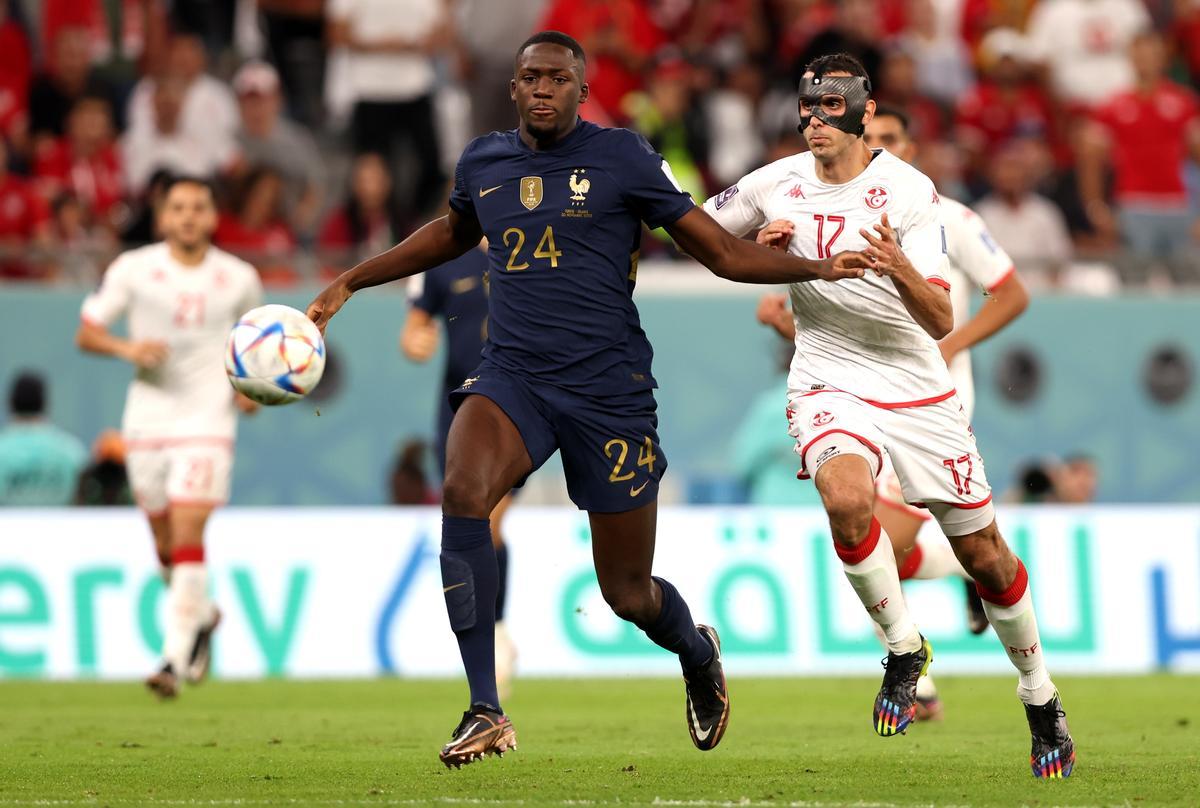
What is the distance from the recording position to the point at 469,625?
755 centimetres

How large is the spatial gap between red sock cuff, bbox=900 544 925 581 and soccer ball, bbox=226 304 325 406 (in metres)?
3.73

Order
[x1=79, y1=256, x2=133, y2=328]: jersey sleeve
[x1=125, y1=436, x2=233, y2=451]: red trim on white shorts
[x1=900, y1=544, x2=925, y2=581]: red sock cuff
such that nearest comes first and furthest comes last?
[x1=900, y1=544, x2=925, y2=581]: red sock cuff, [x1=125, y1=436, x2=233, y2=451]: red trim on white shorts, [x1=79, y1=256, x2=133, y2=328]: jersey sleeve

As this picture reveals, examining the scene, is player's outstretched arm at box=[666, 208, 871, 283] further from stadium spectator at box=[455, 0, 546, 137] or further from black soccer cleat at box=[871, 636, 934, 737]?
stadium spectator at box=[455, 0, 546, 137]

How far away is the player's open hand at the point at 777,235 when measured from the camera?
25.8 feet

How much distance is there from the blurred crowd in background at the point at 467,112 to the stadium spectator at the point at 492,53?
0.8 inches

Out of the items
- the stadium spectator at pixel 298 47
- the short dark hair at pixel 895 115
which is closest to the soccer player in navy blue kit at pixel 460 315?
the short dark hair at pixel 895 115

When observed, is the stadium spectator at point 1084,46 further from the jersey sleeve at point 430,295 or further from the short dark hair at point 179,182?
the short dark hair at point 179,182

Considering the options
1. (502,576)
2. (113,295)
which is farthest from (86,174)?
(502,576)

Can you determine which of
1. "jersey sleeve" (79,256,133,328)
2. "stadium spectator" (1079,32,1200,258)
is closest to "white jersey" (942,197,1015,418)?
"jersey sleeve" (79,256,133,328)

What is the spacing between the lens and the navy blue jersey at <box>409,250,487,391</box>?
11.7 m

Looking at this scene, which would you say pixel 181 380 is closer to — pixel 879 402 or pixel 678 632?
pixel 678 632

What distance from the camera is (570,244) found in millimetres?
7656

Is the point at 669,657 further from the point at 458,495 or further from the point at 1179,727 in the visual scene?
the point at 458,495

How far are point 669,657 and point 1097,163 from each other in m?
7.04
